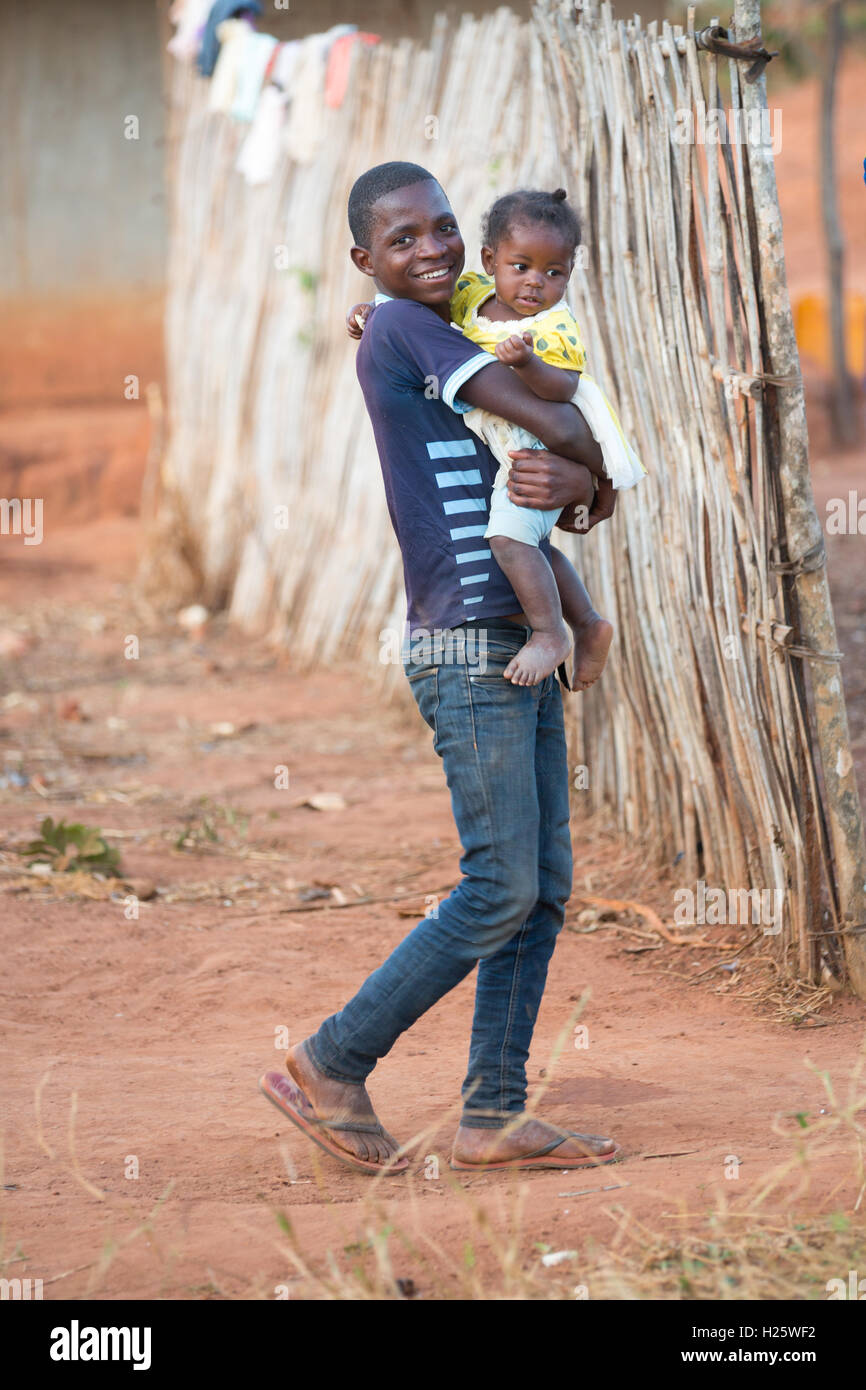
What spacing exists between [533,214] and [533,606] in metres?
0.66

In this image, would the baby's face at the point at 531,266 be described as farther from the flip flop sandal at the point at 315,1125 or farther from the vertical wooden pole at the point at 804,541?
the flip flop sandal at the point at 315,1125

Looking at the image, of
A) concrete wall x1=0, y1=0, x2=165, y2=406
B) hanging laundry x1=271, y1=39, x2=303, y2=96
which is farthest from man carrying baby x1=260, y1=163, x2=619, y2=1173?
concrete wall x1=0, y1=0, x2=165, y2=406

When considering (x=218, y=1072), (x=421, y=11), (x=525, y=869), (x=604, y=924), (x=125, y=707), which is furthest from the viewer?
(x=421, y=11)

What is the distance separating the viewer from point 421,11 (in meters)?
8.75

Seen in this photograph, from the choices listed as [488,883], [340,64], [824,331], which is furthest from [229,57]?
[824,331]

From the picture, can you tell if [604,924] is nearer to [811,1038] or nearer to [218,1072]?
[811,1038]

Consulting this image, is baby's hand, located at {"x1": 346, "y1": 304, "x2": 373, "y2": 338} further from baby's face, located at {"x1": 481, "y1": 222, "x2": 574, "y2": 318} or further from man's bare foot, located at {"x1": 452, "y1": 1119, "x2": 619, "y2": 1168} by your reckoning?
man's bare foot, located at {"x1": 452, "y1": 1119, "x2": 619, "y2": 1168}

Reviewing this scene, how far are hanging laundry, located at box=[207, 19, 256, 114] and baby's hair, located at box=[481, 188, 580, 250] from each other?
4872 millimetres

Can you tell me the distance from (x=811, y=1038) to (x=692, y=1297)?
119 cm

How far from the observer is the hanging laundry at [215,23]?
670 cm

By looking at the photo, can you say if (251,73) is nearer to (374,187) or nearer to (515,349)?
(374,187)

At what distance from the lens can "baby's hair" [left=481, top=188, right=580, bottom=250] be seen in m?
2.35

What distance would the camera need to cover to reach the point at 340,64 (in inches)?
240
